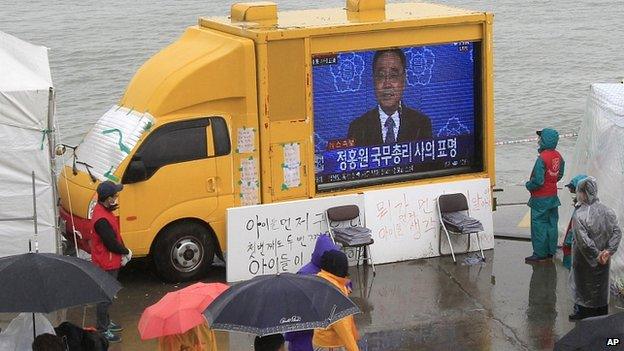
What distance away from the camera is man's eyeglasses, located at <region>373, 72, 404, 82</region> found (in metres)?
12.5

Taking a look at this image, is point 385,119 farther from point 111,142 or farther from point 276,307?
point 276,307

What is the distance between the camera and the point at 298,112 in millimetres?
12203

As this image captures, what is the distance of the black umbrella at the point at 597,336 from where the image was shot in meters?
6.45

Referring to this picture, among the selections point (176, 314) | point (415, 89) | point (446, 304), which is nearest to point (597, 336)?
point (176, 314)

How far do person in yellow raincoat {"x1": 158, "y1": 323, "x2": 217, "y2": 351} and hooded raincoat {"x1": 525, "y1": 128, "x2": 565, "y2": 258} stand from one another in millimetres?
5506

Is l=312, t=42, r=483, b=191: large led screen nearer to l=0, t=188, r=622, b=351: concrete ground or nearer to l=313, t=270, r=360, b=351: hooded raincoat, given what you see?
l=0, t=188, r=622, b=351: concrete ground

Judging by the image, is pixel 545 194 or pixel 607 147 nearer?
pixel 607 147

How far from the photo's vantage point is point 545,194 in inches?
490

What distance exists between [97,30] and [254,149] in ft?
80.5

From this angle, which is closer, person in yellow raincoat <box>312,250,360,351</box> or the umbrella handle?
the umbrella handle

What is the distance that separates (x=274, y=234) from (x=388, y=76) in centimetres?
209

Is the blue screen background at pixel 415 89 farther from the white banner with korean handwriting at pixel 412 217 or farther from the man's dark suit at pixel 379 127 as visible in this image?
the white banner with korean handwriting at pixel 412 217

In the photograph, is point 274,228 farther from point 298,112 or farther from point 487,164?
point 487,164

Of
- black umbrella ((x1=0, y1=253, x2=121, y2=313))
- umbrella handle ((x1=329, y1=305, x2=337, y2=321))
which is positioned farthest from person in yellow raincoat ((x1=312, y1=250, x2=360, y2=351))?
black umbrella ((x1=0, y1=253, x2=121, y2=313))
